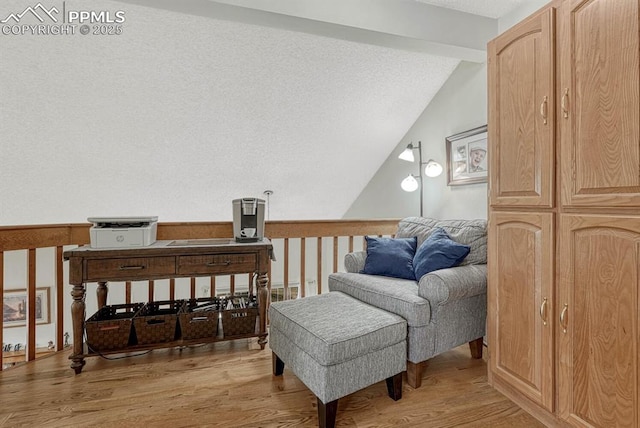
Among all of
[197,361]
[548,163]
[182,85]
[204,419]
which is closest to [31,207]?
[182,85]

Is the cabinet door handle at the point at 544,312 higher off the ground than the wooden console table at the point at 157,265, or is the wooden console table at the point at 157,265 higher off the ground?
the wooden console table at the point at 157,265

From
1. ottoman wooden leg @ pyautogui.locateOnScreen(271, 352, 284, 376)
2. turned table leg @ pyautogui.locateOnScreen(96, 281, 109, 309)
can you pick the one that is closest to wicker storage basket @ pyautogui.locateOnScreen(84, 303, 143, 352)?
turned table leg @ pyautogui.locateOnScreen(96, 281, 109, 309)

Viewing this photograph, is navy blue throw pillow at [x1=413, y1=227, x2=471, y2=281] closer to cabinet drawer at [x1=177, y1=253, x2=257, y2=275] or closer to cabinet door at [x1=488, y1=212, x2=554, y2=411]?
cabinet door at [x1=488, y1=212, x2=554, y2=411]

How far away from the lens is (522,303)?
1649 millimetres

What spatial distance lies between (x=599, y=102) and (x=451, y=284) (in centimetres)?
107

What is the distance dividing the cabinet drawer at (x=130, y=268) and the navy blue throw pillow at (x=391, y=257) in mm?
1381

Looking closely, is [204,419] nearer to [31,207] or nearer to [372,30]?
[372,30]

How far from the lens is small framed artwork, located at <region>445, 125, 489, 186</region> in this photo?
2.70 meters

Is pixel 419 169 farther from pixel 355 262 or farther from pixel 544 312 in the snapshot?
pixel 544 312

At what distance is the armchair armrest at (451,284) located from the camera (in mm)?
1880

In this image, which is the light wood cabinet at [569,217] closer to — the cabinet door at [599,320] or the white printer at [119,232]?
the cabinet door at [599,320]

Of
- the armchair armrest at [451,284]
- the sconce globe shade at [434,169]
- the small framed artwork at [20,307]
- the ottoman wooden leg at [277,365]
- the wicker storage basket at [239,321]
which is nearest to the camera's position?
the armchair armrest at [451,284]

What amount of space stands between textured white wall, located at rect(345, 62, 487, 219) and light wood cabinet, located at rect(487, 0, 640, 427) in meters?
1.03

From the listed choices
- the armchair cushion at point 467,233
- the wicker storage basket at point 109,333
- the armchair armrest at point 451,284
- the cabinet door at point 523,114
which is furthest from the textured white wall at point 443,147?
the wicker storage basket at point 109,333
